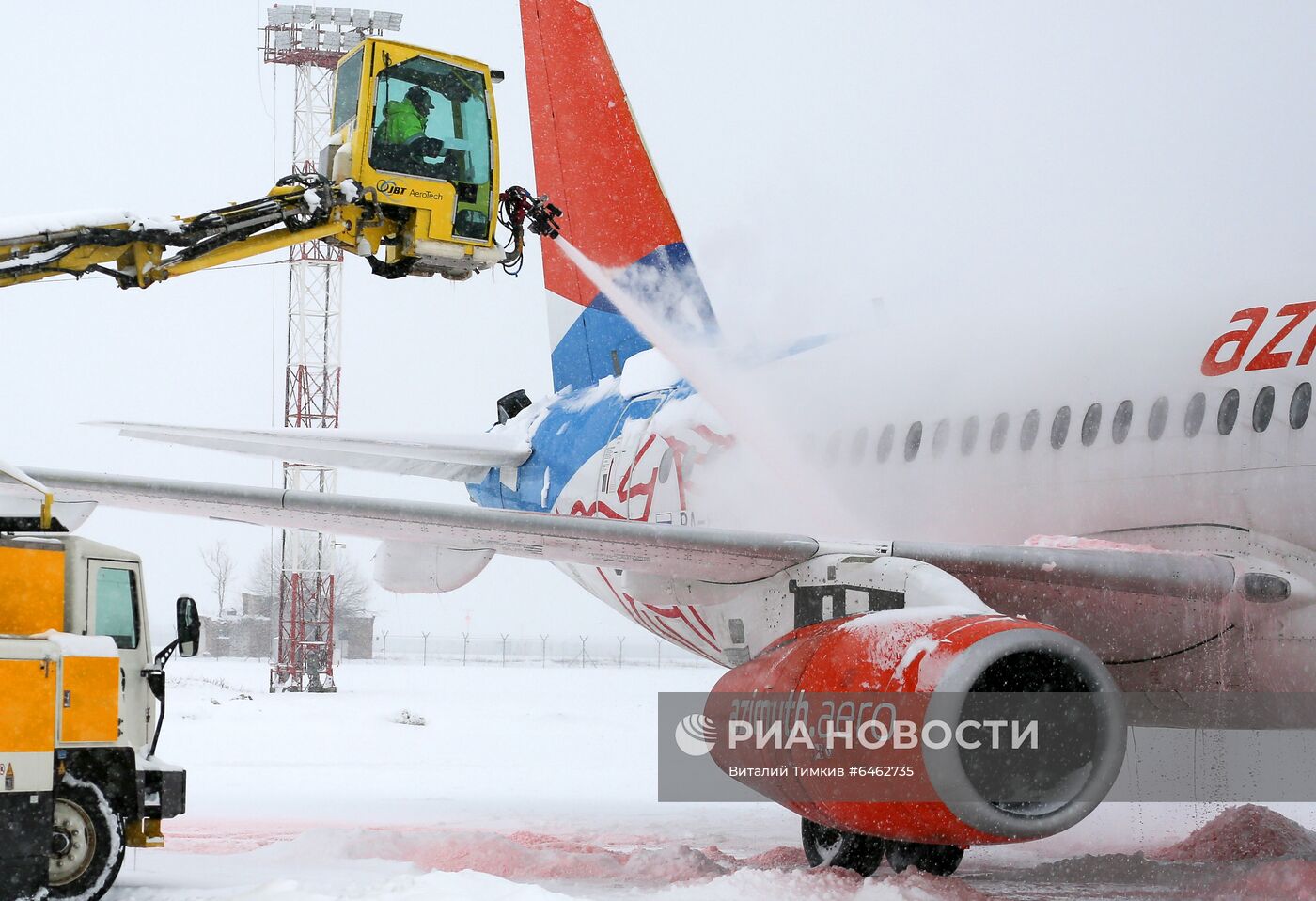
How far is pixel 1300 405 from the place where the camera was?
7031 millimetres

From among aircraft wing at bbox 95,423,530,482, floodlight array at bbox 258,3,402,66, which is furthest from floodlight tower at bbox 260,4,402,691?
aircraft wing at bbox 95,423,530,482

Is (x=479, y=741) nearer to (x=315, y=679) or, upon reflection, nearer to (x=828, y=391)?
Result: (x=828, y=391)

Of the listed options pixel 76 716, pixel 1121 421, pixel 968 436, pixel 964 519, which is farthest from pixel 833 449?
pixel 76 716

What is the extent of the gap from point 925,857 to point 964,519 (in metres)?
1.96

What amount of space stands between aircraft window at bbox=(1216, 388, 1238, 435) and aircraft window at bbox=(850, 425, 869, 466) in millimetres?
2736

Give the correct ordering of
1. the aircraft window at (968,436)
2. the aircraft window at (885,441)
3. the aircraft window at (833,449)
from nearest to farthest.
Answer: the aircraft window at (968,436) → the aircraft window at (885,441) → the aircraft window at (833,449)

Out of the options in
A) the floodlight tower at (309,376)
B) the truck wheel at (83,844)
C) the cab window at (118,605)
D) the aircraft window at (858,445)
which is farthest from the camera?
the floodlight tower at (309,376)

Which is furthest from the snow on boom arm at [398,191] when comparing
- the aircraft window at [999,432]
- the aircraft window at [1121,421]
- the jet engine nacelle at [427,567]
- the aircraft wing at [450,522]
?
the aircraft window at [1121,421]

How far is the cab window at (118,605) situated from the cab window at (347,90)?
9.00ft

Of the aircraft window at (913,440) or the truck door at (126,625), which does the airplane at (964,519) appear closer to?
the aircraft window at (913,440)

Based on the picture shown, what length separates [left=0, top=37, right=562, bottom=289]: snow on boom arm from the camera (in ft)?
22.5

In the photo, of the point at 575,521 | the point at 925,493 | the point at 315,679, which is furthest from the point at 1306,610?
the point at 315,679

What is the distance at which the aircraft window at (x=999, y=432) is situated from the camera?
27.7 ft

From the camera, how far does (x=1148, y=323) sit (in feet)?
26.2
